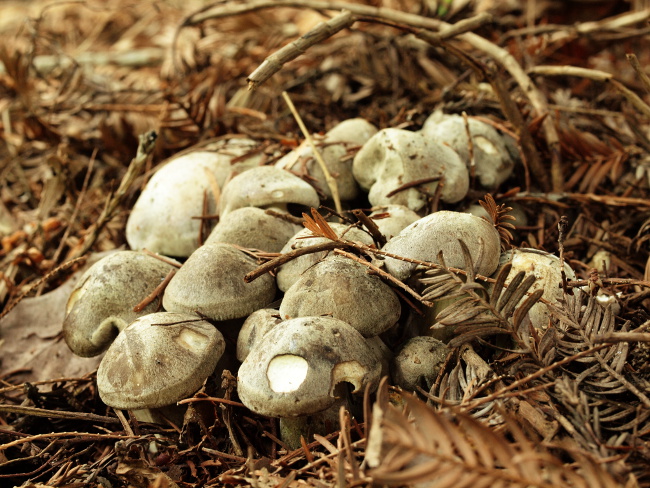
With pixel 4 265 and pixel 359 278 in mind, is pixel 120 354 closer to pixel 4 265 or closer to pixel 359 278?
pixel 359 278

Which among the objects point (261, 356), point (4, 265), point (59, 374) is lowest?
point (59, 374)

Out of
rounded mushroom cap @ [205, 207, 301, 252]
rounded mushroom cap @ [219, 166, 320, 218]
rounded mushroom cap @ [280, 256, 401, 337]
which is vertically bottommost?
rounded mushroom cap @ [280, 256, 401, 337]

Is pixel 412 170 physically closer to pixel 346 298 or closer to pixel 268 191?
pixel 268 191

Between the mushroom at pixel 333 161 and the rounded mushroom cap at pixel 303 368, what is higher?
the mushroom at pixel 333 161

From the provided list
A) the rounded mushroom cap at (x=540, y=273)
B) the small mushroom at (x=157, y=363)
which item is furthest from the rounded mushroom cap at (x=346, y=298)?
the rounded mushroom cap at (x=540, y=273)

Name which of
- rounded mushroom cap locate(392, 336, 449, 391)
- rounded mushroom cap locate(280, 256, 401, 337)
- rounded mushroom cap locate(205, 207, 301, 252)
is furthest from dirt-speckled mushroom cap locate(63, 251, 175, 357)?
rounded mushroom cap locate(392, 336, 449, 391)

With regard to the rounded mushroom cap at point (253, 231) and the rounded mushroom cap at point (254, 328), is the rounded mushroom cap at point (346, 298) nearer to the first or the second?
the rounded mushroom cap at point (254, 328)

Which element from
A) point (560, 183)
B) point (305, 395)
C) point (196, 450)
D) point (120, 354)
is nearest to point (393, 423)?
point (305, 395)

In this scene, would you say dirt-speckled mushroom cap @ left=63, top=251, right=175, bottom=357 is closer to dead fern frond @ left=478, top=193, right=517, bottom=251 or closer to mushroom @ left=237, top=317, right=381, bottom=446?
mushroom @ left=237, top=317, right=381, bottom=446
